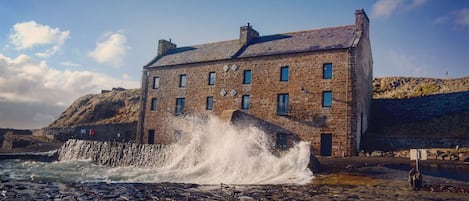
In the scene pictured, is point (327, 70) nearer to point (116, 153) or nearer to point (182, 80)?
point (182, 80)

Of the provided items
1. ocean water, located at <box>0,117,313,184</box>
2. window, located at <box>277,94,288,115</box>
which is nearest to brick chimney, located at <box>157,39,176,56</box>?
ocean water, located at <box>0,117,313,184</box>

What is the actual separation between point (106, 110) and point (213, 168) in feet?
124

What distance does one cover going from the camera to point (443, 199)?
34.4ft

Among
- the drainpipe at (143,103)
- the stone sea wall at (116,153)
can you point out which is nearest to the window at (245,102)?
the stone sea wall at (116,153)

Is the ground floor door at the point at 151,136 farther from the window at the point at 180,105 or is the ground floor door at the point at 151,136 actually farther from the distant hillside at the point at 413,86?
the distant hillside at the point at 413,86

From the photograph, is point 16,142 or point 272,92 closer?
point 272,92

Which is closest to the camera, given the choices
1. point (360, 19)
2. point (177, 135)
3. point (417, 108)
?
point (360, 19)

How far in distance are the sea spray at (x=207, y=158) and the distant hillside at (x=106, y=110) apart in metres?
16.2

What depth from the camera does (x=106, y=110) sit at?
53000 mm

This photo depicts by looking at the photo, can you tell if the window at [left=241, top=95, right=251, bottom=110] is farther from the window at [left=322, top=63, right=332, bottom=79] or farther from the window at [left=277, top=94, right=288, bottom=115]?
the window at [left=322, top=63, right=332, bottom=79]

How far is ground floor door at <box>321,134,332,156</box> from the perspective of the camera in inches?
1080

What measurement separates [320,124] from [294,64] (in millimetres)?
5806

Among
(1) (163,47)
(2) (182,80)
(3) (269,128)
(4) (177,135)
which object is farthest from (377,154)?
(1) (163,47)

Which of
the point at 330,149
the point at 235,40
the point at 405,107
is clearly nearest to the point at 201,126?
the point at 235,40
